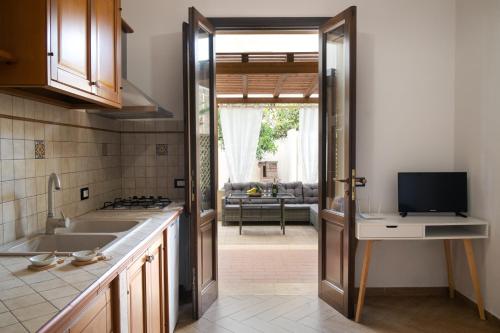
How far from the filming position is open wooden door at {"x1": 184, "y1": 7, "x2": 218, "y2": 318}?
9.53 ft

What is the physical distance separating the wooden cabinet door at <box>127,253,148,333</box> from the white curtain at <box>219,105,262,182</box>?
653cm

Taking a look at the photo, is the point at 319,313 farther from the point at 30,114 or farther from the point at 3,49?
the point at 3,49

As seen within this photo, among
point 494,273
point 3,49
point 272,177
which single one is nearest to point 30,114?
point 3,49

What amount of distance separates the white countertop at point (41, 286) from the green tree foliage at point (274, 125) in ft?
24.0

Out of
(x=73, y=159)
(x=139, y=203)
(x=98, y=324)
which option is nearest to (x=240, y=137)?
(x=139, y=203)

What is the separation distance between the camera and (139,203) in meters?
3.09

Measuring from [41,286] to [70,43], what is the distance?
106 centimetres

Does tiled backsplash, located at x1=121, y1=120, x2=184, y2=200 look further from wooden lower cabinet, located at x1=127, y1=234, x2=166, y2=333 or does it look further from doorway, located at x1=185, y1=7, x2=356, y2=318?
wooden lower cabinet, located at x1=127, y1=234, x2=166, y2=333

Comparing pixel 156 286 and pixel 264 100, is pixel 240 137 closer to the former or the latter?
pixel 264 100

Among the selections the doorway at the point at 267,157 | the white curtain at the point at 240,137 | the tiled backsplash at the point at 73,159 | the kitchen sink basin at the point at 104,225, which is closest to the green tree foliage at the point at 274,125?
the doorway at the point at 267,157

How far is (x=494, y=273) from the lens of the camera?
9.58 ft

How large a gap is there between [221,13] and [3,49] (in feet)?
7.14

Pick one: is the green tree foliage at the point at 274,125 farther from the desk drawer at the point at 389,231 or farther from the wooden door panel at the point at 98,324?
the wooden door panel at the point at 98,324

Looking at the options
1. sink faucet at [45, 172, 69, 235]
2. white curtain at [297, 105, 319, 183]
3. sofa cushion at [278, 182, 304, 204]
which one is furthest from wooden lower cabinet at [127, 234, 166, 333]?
white curtain at [297, 105, 319, 183]
